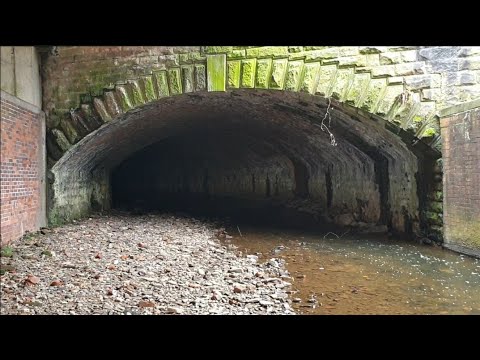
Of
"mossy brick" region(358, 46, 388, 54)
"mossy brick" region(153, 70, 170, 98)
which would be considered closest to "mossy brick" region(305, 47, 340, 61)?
"mossy brick" region(358, 46, 388, 54)

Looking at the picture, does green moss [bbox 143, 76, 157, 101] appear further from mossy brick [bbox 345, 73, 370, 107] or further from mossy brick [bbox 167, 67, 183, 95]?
mossy brick [bbox 345, 73, 370, 107]

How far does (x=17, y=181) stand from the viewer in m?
6.75

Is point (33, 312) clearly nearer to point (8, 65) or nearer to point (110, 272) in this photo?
point (110, 272)

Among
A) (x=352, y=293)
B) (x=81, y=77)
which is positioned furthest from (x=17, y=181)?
(x=352, y=293)

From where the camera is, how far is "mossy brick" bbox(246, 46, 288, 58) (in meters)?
7.59

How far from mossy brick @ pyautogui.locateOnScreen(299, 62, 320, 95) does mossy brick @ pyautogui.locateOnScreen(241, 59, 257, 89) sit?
92 centimetres

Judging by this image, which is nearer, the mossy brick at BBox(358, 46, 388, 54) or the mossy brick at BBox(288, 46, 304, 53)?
the mossy brick at BBox(358, 46, 388, 54)

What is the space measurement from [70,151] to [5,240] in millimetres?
2571

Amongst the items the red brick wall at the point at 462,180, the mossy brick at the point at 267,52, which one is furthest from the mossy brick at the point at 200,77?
the red brick wall at the point at 462,180

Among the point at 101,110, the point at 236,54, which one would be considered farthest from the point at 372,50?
the point at 101,110

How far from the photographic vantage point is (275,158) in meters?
15.7

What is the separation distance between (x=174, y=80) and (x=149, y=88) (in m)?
0.50

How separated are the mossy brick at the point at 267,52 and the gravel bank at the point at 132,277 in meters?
3.70

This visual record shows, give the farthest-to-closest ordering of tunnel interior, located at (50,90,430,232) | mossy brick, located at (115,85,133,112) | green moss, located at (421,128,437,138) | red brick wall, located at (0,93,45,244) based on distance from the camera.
→ 1. tunnel interior, located at (50,90,430,232)
2. mossy brick, located at (115,85,133,112)
3. green moss, located at (421,128,437,138)
4. red brick wall, located at (0,93,45,244)
